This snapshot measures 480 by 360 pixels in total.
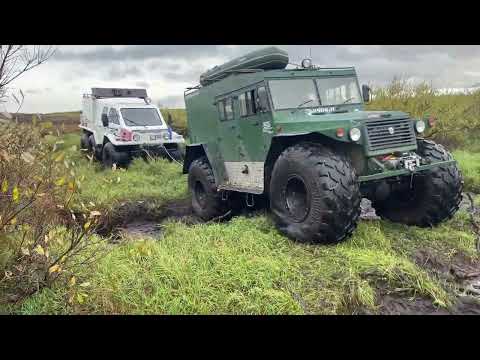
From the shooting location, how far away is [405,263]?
4328mm

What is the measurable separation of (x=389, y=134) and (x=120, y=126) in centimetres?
897

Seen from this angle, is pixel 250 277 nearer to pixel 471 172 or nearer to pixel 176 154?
pixel 471 172

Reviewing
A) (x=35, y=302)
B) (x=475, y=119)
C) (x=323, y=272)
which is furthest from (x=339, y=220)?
(x=475, y=119)

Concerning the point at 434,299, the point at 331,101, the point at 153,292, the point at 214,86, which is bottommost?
the point at 434,299

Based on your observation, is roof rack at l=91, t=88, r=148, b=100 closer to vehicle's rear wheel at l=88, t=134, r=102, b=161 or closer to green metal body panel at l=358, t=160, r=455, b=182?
vehicle's rear wheel at l=88, t=134, r=102, b=161

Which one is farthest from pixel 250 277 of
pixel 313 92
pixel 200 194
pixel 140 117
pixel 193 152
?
pixel 140 117

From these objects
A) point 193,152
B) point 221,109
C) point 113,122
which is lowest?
point 193,152

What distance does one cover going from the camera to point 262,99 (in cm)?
612

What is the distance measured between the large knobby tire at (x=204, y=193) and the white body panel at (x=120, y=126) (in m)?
4.53

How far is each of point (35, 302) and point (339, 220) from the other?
313 cm

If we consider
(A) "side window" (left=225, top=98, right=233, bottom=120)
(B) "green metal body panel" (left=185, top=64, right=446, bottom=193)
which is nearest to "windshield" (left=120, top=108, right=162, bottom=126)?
(B) "green metal body panel" (left=185, top=64, right=446, bottom=193)

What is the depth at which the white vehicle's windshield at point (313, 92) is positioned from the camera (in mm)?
6109

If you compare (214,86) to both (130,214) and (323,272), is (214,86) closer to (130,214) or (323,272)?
(130,214)

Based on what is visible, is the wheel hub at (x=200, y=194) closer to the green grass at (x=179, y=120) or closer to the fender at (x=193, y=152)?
the fender at (x=193, y=152)
